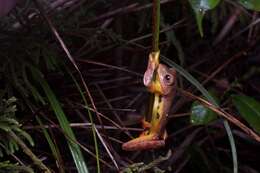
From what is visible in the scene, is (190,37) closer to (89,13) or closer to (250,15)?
(250,15)

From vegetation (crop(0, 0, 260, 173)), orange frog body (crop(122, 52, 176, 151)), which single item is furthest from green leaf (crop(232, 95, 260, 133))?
orange frog body (crop(122, 52, 176, 151))

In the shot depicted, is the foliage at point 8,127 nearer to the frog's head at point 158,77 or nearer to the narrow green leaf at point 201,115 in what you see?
the frog's head at point 158,77

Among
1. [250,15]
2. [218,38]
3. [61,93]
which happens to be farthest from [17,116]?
[250,15]

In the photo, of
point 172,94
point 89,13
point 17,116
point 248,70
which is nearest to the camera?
point 172,94

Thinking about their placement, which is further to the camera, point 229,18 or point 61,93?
point 229,18

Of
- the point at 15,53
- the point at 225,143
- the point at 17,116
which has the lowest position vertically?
the point at 225,143

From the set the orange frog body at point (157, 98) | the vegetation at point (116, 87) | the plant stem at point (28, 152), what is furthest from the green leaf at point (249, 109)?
the plant stem at point (28, 152)

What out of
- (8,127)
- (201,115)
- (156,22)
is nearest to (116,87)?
(201,115)
